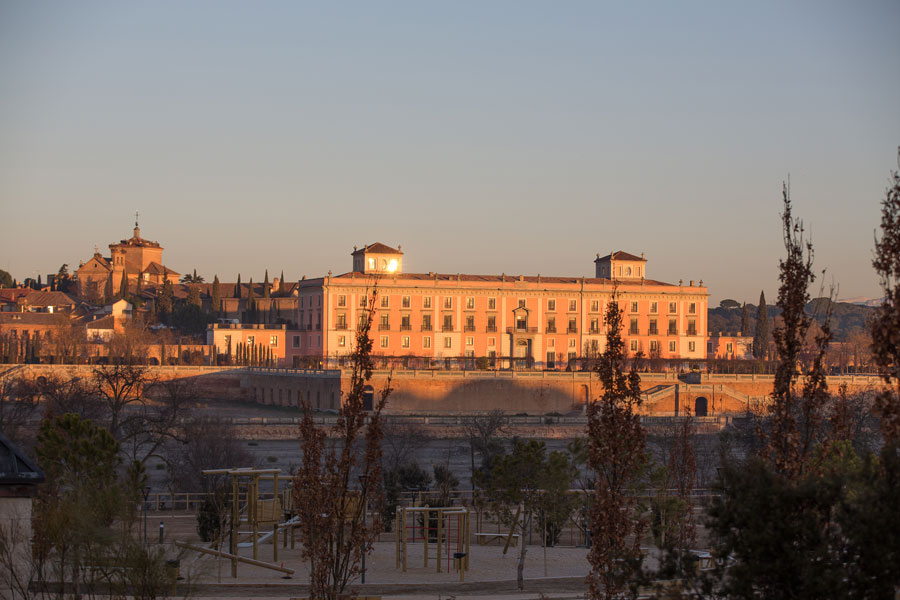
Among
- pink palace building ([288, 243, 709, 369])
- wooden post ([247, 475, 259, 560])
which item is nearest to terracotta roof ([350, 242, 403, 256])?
pink palace building ([288, 243, 709, 369])

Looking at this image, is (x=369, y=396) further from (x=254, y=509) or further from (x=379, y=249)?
(x=254, y=509)

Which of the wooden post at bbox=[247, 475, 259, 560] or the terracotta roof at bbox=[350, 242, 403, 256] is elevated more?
the terracotta roof at bbox=[350, 242, 403, 256]

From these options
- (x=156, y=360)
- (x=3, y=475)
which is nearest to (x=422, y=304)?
(x=156, y=360)

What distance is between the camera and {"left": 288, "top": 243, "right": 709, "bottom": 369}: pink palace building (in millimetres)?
71625

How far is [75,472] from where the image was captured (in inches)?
764

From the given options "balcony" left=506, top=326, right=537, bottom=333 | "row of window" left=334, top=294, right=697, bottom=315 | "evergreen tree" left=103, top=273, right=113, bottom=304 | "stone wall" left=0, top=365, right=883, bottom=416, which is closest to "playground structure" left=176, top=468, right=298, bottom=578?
"stone wall" left=0, top=365, right=883, bottom=416

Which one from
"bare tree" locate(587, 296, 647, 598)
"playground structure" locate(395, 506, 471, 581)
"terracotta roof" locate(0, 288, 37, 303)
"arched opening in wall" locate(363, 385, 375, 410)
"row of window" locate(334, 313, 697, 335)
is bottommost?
"playground structure" locate(395, 506, 471, 581)

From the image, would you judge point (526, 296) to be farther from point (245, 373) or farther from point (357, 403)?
point (357, 403)

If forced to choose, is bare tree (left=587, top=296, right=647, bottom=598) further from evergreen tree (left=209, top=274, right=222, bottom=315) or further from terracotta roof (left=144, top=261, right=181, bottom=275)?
terracotta roof (left=144, top=261, right=181, bottom=275)

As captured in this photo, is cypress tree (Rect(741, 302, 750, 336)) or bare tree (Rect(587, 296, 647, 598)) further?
cypress tree (Rect(741, 302, 750, 336))

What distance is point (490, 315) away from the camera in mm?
74750

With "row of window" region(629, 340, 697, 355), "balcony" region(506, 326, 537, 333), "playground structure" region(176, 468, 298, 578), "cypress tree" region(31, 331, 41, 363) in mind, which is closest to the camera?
Answer: "playground structure" region(176, 468, 298, 578)

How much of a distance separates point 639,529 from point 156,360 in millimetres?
74174

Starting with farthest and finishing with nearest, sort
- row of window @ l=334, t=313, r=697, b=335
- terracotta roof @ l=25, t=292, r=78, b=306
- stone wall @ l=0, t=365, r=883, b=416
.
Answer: terracotta roof @ l=25, t=292, r=78, b=306 < row of window @ l=334, t=313, r=697, b=335 < stone wall @ l=0, t=365, r=883, b=416
